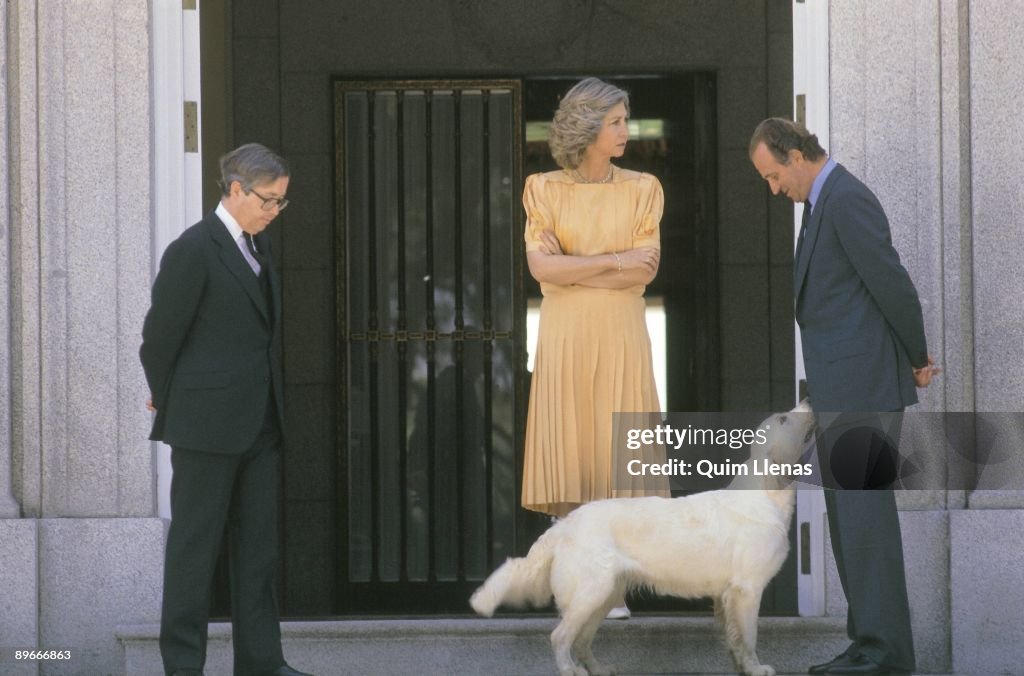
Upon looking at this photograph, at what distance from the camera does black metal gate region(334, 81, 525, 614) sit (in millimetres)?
9695

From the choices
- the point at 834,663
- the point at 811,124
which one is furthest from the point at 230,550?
the point at 811,124

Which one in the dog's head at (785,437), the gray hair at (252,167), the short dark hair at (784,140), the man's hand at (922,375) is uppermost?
the short dark hair at (784,140)

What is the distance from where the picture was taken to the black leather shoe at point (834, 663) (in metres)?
6.49

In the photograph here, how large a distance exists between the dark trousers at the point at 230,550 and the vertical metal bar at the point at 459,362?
3385 mm

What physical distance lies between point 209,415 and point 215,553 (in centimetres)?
51

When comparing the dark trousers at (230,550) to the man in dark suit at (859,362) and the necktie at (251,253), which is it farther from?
the man in dark suit at (859,362)

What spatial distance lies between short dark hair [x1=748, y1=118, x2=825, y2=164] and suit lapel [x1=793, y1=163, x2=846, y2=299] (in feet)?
0.39

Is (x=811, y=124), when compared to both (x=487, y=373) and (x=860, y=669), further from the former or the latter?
(x=487, y=373)

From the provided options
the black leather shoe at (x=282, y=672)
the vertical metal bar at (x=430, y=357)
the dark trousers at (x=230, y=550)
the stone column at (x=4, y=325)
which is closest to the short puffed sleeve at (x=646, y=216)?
the dark trousers at (x=230, y=550)

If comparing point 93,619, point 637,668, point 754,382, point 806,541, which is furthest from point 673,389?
point 93,619

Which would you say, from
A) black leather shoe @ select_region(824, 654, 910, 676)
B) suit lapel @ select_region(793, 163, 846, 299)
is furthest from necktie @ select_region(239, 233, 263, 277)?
black leather shoe @ select_region(824, 654, 910, 676)

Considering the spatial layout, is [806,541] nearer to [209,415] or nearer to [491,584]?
[491,584]

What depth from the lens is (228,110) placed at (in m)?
9.60

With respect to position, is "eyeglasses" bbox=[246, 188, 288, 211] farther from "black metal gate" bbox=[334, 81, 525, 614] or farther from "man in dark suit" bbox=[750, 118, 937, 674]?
"black metal gate" bbox=[334, 81, 525, 614]
